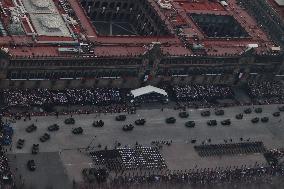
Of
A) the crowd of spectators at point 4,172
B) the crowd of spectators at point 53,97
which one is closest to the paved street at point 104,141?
the crowd of spectators at point 4,172

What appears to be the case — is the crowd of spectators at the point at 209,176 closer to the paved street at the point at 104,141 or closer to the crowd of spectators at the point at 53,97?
the paved street at the point at 104,141

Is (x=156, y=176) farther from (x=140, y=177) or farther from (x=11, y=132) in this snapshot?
(x=11, y=132)

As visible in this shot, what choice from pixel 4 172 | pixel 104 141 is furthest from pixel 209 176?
pixel 4 172

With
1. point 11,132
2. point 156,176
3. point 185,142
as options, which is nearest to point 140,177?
point 156,176

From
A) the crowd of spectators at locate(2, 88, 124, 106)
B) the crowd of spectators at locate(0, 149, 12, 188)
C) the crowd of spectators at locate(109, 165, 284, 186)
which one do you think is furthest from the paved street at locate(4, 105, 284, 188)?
the crowd of spectators at locate(2, 88, 124, 106)

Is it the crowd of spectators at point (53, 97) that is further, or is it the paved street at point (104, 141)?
the crowd of spectators at point (53, 97)

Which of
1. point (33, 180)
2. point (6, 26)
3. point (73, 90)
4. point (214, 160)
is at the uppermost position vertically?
point (6, 26)

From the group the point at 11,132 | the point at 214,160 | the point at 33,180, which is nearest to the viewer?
the point at 33,180

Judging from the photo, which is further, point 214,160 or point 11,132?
point 214,160

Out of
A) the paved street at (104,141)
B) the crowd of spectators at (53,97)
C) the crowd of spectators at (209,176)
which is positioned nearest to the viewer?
the paved street at (104,141)
